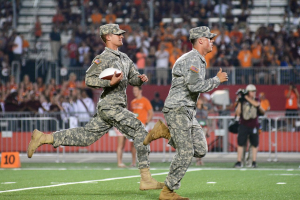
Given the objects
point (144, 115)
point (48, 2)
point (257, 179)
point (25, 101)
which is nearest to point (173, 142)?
point (257, 179)

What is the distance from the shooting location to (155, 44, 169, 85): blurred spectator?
72.3 feet

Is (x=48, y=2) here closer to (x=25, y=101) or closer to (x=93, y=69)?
(x=25, y=101)

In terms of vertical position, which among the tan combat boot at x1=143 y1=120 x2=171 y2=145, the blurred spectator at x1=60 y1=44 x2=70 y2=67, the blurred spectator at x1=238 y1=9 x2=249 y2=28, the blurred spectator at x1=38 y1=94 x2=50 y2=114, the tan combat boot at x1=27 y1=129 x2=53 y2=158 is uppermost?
the blurred spectator at x1=238 y1=9 x2=249 y2=28

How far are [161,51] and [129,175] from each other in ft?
39.1

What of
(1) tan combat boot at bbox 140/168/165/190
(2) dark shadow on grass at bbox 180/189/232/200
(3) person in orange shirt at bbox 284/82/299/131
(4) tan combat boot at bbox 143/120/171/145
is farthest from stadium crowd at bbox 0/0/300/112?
(4) tan combat boot at bbox 143/120/171/145

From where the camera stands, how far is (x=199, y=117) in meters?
15.6

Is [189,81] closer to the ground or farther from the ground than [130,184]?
farther from the ground

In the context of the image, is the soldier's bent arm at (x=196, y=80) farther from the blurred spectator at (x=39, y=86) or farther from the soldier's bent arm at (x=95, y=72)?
the blurred spectator at (x=39, y=86)

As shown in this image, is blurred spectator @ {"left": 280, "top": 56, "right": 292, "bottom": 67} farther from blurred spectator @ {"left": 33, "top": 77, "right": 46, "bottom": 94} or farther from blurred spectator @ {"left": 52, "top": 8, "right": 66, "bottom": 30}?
blurred spectator @ {"left": 52, "top": 8, "right": 66, "bottom": 30}

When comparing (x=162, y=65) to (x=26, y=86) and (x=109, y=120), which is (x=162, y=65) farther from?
(x=109, y=120)

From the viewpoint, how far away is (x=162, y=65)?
22375 mm

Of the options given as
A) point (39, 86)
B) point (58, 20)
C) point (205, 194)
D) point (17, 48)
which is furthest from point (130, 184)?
point (58, 20)

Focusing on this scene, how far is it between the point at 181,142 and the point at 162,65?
50.5 feet

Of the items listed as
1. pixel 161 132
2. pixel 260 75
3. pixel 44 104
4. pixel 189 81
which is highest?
pixel 260 75
